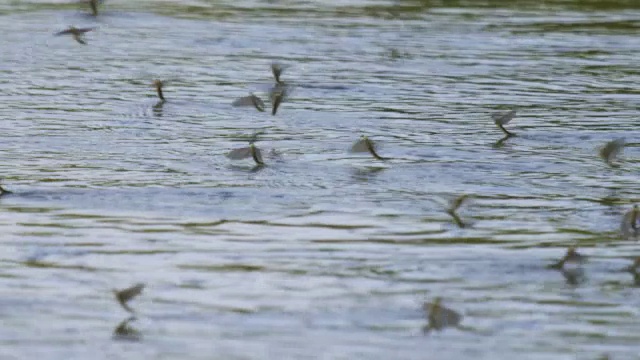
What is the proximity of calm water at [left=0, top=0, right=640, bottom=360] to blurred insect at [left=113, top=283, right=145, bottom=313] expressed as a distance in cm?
3

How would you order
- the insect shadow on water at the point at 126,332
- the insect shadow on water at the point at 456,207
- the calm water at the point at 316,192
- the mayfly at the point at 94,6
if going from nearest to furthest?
1. the insect shadow on water at the point at 126,332
2. the calm water at the point at 316,192
3. the insect shadow on water at the point at 456,207
4. the mayfly at the point at 94,6

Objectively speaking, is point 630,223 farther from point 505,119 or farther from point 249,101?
point 249,101

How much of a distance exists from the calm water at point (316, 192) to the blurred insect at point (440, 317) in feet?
0.11

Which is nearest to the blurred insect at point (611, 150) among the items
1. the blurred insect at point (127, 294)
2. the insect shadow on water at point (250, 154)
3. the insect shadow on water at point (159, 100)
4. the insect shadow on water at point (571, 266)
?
the insect shadow on water at point (250, 154)

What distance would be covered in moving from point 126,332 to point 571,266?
4.62 feet

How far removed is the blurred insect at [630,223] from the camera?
494cm

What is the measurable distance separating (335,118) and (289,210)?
203cm

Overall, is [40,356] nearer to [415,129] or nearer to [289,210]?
[289,210]

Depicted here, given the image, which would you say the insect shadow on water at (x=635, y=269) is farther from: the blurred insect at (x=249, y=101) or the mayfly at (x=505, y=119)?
the blurred insect at (x=249, y=101)

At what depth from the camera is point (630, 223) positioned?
4.96 m

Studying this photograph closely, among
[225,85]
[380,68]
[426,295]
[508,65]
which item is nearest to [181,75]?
[225,85]

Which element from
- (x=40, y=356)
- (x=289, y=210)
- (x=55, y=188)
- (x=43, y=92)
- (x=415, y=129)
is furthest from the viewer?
(x=43, y=92)

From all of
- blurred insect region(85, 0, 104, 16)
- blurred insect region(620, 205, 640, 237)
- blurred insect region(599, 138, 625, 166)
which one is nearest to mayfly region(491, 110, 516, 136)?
blurred insect region(599, 138, 625, 166)

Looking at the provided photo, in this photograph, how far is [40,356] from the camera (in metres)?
3.65
